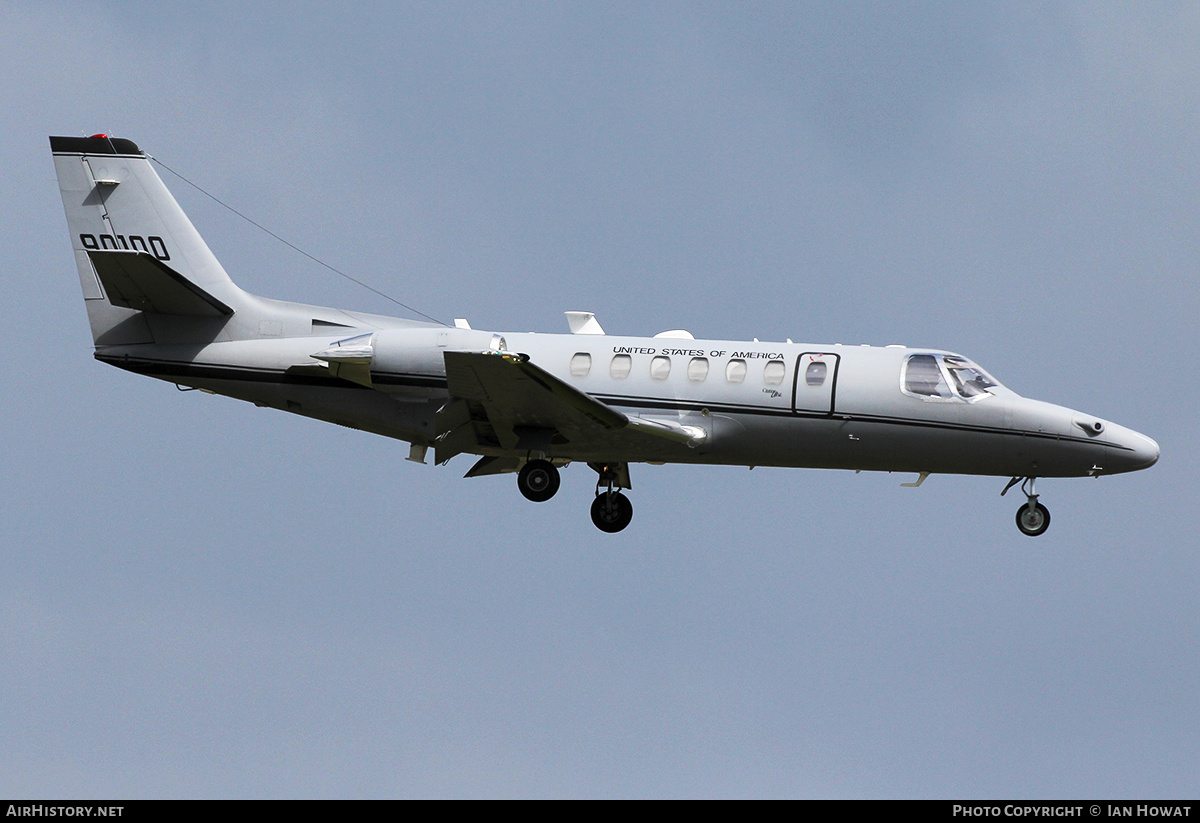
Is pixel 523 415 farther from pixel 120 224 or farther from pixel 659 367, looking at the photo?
pixel 120 224

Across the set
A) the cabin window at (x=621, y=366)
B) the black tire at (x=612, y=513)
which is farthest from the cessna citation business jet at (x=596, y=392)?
the black tire at (x=612, y=513)

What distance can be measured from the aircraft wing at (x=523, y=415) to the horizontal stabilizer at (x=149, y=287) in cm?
553

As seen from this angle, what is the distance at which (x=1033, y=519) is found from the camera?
2770 cm

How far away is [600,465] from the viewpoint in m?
30.4

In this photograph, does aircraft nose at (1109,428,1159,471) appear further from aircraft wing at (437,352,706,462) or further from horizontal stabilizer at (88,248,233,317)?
horizontal stabilizer at (88,248,233,317)

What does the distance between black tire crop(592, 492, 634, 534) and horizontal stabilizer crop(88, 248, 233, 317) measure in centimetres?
806

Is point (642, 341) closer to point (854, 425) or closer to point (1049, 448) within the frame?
point (854, 425)

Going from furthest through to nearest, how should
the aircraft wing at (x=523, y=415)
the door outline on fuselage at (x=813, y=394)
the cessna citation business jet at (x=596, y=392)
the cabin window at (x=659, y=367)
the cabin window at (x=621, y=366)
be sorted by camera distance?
the cabin window at (x=621, y=366)
the cabin window at (x=659, y=367)
the door outline on fuselage at (x=813, y=394)
the cessna citation business jet at (x=596, y=392)
the aircraft wing at (x=523, y=415)

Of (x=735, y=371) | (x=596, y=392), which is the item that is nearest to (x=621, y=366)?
(x=596, y=392)

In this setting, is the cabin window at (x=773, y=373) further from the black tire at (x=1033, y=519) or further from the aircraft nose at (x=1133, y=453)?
the aircraft nose at (x=1133, y=453)

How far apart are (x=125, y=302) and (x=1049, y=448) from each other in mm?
17125

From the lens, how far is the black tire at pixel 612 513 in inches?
1187

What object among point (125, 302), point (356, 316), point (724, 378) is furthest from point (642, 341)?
point (125, 302)

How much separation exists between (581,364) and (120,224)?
980cm
